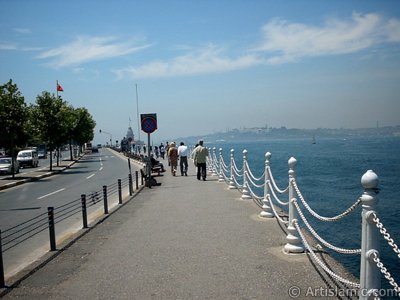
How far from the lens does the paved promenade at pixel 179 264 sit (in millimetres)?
4922

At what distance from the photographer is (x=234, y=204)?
1144 centimetres

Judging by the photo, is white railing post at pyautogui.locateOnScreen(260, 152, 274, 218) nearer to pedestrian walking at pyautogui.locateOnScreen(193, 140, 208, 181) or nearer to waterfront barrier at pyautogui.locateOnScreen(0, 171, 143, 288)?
waterfront barrier at pyautogui.locateOnScreen(0, 171, 143, 288)

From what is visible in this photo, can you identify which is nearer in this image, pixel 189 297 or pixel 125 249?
pixel 189 297

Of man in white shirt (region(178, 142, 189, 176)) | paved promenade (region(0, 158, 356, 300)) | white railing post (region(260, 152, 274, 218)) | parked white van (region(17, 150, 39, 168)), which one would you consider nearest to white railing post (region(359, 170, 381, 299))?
paved promenade (region(0, 158, 356, 300))

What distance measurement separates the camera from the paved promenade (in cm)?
492

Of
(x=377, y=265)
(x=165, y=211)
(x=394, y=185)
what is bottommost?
(x=394, y=185)

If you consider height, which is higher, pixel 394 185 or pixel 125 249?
pixel 125 249

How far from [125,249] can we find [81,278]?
149 centimetres

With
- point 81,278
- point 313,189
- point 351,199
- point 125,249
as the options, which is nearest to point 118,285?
point 81,278

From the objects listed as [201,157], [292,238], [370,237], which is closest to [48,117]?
[201,157]

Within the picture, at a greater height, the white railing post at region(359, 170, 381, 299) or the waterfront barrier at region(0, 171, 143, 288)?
the white railing post at region(359, 170, 381, 299)

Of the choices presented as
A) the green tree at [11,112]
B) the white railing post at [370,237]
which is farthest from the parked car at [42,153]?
the white railing post at [370,237]

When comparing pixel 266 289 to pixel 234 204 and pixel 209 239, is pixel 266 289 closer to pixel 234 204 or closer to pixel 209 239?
pixel 209 239

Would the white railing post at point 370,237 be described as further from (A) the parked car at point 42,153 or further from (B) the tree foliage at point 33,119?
(A) the parked car at point 42,153
